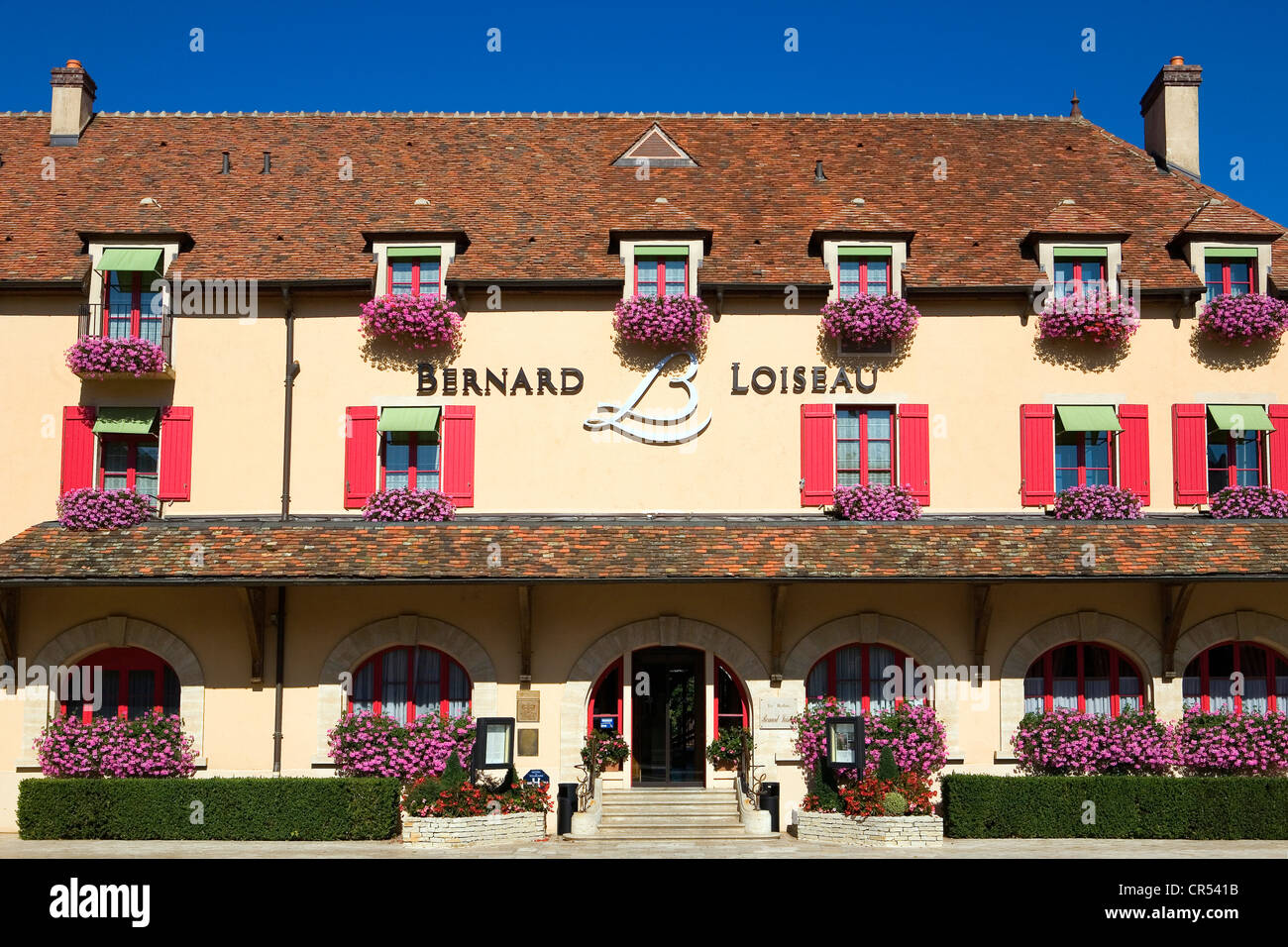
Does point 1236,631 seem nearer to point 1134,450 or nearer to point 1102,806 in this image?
point 1134,450

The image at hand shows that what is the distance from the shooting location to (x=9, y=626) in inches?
810

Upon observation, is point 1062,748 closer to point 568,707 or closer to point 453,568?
point 568,707

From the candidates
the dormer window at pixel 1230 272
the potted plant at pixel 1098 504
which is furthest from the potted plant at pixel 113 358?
the dormer window at pixel 1230 272

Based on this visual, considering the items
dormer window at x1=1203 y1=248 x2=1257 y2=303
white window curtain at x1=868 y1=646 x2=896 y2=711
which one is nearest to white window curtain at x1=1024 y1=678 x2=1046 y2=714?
white window curtain at x1=868 y1=646 x2=896 y2=711

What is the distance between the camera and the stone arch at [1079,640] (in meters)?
20.8

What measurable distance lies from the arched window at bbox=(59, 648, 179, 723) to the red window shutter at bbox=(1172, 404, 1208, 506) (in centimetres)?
1542

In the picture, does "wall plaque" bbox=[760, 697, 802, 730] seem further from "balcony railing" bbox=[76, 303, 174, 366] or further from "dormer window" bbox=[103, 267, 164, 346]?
"dormer window" bbox=[103, 267, 164, 346]

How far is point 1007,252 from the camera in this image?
75.4 feet

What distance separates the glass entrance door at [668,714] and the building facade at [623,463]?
0.06 m

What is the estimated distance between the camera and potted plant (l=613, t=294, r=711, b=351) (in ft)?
71.5

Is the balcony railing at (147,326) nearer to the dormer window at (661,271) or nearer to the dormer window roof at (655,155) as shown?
the dormer window at (661,271)

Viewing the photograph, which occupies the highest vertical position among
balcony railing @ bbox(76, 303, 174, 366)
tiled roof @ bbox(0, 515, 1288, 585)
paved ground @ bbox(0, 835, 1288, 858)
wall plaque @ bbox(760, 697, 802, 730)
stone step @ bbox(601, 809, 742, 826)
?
balcony railing @ bbox(76, 303, 174, 366)

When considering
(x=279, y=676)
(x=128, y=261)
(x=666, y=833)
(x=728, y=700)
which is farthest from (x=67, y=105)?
(x=666, y=833)

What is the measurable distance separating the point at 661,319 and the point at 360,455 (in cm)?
504
